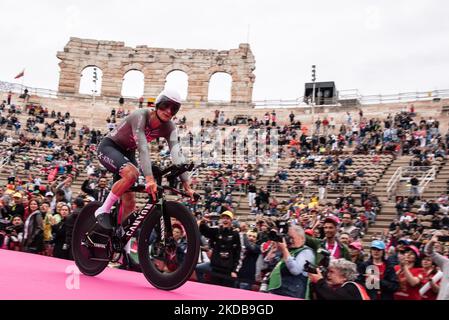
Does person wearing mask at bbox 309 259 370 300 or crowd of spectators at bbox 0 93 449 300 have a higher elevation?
crowd of spectators at bbox 0 93 449 300

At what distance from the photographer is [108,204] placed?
473cm

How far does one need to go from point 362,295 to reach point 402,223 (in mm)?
9533

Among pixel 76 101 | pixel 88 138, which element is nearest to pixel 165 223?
pixel 88 138

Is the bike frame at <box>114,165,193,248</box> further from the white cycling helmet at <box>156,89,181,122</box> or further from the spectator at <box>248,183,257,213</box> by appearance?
the spectator at <box>248,183,257,213</box>

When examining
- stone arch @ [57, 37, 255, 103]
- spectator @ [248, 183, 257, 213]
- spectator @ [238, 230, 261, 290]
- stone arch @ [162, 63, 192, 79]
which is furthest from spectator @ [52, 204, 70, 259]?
stone arch @ [162, 63, 192, 79]

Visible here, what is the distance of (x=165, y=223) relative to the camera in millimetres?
4258

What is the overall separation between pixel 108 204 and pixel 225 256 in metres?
2.42

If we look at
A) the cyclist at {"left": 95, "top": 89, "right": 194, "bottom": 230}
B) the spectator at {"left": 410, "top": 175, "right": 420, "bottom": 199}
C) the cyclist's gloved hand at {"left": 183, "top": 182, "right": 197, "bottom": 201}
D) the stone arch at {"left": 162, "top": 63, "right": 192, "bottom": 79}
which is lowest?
the cyclist's gloved hand at {"left": 183, "top": 182, "right": 197, "bottom": 201}

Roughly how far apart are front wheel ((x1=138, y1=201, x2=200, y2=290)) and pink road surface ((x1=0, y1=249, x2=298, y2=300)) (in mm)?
131

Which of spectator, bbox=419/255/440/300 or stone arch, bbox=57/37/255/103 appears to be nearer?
spectator, bbox=419/255/440/300

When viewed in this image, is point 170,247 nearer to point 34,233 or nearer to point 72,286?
point 72,286

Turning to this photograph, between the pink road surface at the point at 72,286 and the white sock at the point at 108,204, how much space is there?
0.65 m

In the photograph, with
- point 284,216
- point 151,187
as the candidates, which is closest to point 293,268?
point 151,187

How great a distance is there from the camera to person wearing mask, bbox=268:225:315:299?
5320 millimetres
